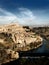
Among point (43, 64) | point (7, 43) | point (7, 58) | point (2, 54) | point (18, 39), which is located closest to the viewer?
point (43, 64)

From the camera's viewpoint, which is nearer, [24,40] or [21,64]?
[21,64]

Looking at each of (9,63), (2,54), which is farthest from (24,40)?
(9,63)

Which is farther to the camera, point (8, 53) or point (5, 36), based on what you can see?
point (5, 36)

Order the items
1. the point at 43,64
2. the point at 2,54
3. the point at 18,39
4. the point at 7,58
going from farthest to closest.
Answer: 1. the point at 18,39
2. the point at 2,54
3. the point at 7,58
4. the point at 43,64

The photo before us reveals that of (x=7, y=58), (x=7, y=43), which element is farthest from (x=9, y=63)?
(x=7, y=43)

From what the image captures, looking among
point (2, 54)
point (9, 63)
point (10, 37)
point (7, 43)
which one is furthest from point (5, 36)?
point (9, 63)

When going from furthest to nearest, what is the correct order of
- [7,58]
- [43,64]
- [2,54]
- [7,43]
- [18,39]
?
1. [18,39]
2. [7,43]
3. [2,54]
4. [7,58]
5. [43,64]

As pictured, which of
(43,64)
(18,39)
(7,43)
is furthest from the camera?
(18,39)

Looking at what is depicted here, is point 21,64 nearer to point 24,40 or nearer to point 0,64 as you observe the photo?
point 0,64

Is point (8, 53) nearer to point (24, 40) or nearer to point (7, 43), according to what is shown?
point (7, 43)
